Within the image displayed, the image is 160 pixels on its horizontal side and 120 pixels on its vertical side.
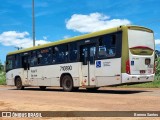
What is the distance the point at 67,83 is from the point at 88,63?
8.81 feet

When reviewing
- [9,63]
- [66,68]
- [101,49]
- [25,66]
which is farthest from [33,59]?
[101,49]

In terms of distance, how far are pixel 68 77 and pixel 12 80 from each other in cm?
811

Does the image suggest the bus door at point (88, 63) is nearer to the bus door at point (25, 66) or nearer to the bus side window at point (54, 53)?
the bus side window at point (54, 53)

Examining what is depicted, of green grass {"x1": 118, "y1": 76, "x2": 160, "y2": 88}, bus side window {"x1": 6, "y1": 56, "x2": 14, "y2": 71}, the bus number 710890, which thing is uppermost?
bus side window {"x1": 6, "y1": 56, "x2": 14, "y2": 71}

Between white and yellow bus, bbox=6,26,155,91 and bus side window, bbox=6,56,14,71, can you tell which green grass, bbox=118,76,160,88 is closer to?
white and yellow bus, bbox=6,26,155,91

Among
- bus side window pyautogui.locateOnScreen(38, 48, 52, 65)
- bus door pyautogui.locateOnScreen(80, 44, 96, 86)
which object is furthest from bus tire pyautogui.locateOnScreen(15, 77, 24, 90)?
bus door pyautogui.locateOnScreen(80, 44, 96, 86)

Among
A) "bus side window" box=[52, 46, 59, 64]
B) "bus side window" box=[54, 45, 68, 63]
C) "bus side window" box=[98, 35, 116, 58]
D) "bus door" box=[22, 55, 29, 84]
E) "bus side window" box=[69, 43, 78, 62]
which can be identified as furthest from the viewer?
"bus door" box=[22, 55, 29, 84]

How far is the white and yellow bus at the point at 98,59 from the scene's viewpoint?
17.9m

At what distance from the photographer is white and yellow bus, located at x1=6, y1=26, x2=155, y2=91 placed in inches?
706

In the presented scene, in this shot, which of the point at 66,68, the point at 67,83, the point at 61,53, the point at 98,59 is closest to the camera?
the point at 98,59

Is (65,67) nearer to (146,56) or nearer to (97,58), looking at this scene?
(97,58)

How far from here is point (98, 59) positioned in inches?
758

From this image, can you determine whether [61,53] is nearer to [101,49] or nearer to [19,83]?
[101,49]

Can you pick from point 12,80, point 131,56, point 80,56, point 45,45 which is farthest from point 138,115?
point 12,80
